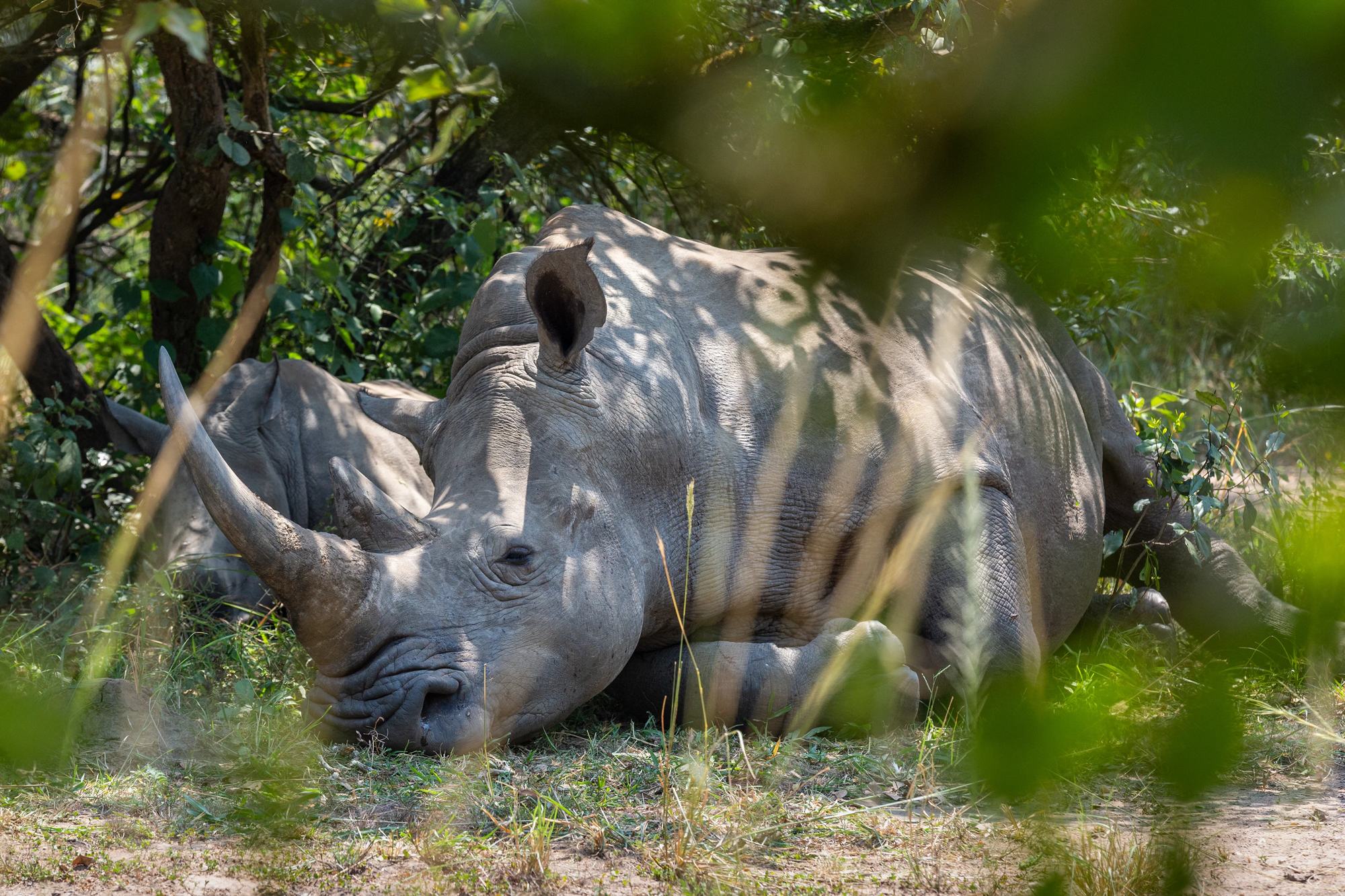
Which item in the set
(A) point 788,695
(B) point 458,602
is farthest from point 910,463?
(B) point 458,602

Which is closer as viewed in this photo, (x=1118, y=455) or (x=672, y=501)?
(x=672, y=501)

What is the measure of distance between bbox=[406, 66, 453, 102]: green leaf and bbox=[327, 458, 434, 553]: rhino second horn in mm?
2813

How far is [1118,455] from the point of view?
18.6 ft

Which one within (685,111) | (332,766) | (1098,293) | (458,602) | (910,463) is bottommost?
(332,766)

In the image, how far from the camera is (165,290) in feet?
21.0

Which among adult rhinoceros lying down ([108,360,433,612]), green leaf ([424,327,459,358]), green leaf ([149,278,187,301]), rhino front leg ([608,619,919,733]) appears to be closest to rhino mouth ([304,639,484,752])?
rhino front leg ([608,619,919,733])

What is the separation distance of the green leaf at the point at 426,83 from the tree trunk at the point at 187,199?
4.94 meters

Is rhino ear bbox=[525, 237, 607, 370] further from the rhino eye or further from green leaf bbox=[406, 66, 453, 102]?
green leaf bbox=[406, 66, 453, 102]

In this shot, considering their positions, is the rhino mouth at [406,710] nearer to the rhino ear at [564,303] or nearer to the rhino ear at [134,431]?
the rhino ear at [564,303]

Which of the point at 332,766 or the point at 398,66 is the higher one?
the point at 398,66

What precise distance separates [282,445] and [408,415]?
66.8 inches

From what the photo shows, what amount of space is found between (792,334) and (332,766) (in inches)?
80.8

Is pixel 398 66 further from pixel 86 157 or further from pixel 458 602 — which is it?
pixel 86 157

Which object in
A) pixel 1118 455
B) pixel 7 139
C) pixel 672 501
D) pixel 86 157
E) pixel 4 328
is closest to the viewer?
pixel 672 501
